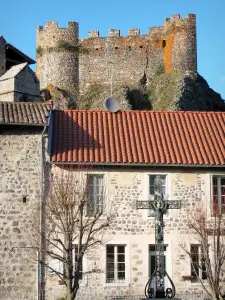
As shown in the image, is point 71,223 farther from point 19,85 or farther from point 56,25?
point 56,25

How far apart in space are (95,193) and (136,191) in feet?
4.89

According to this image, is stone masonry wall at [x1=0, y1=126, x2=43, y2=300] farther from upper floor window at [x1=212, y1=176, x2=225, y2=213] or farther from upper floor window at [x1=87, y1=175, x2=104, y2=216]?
upper floor window at [x1=212, y1=176, x2=225, y2=213]

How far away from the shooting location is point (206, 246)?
90.3 ft

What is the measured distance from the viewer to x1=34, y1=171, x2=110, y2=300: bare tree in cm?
2623

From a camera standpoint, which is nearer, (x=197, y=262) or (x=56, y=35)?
(x=197, y=262)

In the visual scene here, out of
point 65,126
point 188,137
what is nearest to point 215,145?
point 188,137

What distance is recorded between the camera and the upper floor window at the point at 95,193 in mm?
28984

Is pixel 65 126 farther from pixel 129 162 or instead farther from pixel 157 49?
pixel 157 49

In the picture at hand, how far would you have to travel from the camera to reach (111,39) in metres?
69.1

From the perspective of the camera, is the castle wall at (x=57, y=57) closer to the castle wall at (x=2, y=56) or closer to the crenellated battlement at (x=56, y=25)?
the crenellated battlement at (x=56, y=25)

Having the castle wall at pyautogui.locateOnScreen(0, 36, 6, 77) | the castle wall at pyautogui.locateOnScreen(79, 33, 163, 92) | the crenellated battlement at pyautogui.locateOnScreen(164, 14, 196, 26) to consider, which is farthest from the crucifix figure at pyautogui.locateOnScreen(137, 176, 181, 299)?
the crenellated battlement at pyautogui.locateOnScreen(164, 14, 196, 26)

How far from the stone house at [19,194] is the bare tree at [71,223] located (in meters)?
0.81

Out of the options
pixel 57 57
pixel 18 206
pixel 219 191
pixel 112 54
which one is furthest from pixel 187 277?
pixel 57 57

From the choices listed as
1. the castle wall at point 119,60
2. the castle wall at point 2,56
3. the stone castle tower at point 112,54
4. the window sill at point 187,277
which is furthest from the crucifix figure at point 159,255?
the castle wall at point 119,60
